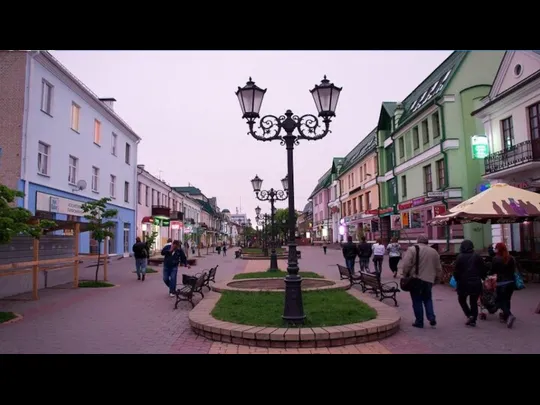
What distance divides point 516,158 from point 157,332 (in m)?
17.0

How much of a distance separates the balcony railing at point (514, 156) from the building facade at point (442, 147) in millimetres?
4271

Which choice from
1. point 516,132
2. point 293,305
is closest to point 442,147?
point 516,132

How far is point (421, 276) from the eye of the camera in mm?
7836

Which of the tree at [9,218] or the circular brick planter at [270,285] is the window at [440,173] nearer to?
the circular brick planter at [270,285]

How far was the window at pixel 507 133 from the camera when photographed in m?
19.7

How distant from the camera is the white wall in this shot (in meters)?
19.3

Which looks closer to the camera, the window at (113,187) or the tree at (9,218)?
the tree at (9,218)

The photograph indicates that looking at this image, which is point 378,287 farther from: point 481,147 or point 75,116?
point 75,116

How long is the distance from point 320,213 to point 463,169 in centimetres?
4635

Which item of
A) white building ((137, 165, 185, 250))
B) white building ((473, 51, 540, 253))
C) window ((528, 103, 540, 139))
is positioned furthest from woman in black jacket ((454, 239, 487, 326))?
white building ((137, 165, 185, 250))

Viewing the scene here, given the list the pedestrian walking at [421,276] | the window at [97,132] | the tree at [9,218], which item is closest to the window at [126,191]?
the window at [97,132]

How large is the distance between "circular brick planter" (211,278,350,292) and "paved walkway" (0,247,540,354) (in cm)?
160
